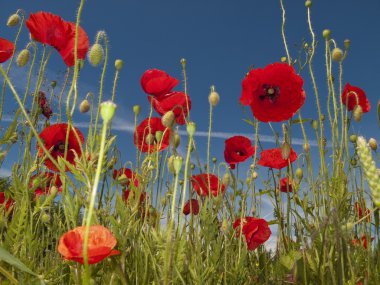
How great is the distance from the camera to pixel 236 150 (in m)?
2.80

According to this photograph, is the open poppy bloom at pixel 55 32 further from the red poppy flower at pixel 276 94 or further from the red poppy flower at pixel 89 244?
the red poppy flower at pixel 89 244

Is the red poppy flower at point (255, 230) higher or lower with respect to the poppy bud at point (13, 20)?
lower

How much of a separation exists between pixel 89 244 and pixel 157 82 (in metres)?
1.49

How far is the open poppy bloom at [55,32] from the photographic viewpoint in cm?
207

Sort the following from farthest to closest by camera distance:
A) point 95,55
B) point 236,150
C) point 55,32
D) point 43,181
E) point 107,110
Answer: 1. point 236,150
2. point 43,181
3. point 55,32
4. point 95,55
5. point 107,110

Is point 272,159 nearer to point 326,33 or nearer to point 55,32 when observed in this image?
point 326,33

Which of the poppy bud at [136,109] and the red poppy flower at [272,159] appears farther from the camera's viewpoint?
the red poppy flower at [272,159]

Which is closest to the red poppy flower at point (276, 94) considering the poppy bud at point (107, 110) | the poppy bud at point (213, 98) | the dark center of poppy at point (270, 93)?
the dark center of poppy at point (270, 93)

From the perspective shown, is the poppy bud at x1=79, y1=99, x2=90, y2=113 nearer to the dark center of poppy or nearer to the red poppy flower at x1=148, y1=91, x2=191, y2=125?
the red poppy flower at x1=148, y1=91, x2=191, y2=125

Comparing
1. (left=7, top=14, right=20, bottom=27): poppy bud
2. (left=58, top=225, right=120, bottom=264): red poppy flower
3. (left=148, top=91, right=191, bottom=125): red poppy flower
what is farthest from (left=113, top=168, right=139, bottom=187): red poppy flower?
(left=7, top=14, right=20, bottom=27): poppy bud

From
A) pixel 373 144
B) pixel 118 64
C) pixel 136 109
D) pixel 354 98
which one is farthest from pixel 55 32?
pixel 373 144

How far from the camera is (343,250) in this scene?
1.46m

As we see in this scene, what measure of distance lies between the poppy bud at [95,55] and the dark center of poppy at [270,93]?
2.89 ft

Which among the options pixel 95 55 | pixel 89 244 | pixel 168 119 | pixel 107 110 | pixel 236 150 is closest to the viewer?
pixel 107 110
